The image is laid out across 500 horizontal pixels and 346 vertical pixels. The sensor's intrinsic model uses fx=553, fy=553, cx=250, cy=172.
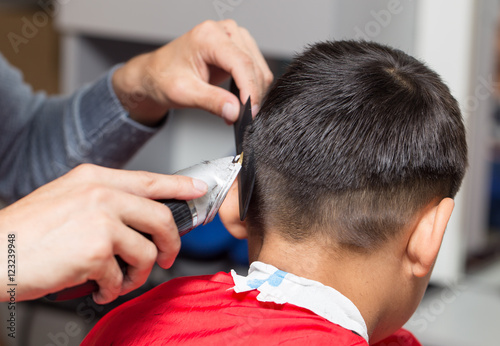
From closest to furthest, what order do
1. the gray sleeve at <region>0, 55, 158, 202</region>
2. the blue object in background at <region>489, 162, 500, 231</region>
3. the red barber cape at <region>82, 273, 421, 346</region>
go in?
1. the red barber cape at <region>82, 273, 421, 346</region>
2. the gray sleeve at <region>0, 55, 158, 202</region>
3. the blue object in background at <region>489, 162, 500, 231</region>

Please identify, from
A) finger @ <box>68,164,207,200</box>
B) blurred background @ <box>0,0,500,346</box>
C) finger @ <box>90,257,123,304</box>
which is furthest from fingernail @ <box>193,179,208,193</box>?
blurred background @ <box>0,0,500,346</box>

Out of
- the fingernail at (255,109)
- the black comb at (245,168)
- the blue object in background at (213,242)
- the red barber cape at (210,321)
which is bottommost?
the blue object in background at (213,242)

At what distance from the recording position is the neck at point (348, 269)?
26.7 inches

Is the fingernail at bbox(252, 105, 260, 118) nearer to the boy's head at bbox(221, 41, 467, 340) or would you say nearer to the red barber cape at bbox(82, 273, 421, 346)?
the boy's head at bbox(221, 41, 467, 340)

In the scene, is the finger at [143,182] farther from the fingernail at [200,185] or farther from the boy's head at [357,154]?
the boy's head at [357,154]

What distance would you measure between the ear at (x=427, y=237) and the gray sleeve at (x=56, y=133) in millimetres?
568

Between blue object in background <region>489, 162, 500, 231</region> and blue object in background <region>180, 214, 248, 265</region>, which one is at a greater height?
blue object in background <region>489, 162, 500, 231</region>

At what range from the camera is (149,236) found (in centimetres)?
56

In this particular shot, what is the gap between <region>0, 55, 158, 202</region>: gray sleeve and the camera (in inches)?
42.3

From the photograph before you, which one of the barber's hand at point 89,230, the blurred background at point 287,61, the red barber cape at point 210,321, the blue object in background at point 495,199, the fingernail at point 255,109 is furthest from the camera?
the blue object in background at point 495,199

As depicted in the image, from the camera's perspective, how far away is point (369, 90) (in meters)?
0.67

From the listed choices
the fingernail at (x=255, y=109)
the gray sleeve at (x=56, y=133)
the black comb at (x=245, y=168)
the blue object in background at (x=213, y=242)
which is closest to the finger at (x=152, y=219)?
the black comb at (x=245, y=168)

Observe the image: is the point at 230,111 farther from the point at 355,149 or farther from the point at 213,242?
the point at 213,242

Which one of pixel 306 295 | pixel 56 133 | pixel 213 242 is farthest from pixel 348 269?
pixel 213 242
